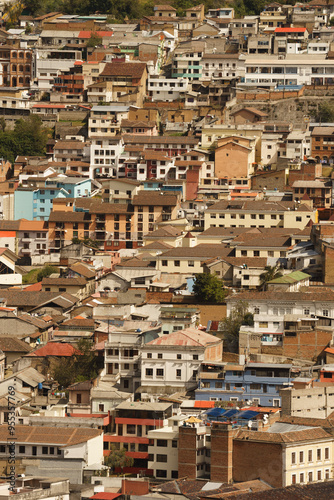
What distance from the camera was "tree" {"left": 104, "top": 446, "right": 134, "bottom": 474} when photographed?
154ft

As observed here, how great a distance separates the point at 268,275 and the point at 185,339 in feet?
33.4

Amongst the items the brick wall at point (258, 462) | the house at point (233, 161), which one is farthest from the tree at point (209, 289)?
the house at point (233, 161)

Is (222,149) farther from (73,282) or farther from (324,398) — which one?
(324,398)

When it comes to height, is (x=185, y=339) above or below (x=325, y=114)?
below

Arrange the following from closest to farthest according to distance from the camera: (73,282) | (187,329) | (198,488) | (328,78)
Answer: (198,488) → (187,329) → (73,282) → (328,78)

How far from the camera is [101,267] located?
229 feet

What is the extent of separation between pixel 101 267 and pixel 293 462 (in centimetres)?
2805

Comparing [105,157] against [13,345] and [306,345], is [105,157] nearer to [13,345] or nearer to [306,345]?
[13,345]

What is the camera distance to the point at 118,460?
47000 millimetres

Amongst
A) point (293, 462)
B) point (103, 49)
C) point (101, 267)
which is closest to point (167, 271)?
point (101, 267)

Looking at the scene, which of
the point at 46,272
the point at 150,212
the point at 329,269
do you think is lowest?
the point at 46,272

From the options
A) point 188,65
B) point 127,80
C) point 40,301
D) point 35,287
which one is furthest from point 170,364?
point 188,65

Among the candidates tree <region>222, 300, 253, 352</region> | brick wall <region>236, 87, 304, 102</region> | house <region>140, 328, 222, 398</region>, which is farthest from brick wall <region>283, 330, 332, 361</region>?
brick wall <region>236, 87, 304, 102</region>

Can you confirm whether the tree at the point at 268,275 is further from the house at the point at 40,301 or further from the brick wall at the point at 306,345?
the house at the point at 40,301
